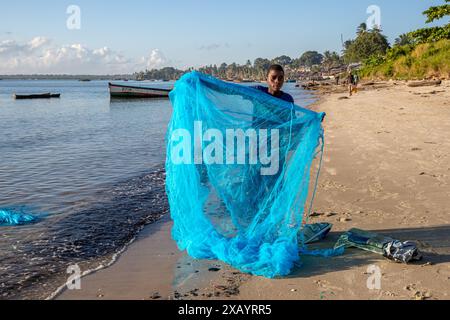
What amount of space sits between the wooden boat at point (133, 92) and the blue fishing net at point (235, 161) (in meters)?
47.1

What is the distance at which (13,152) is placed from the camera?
14953 mm

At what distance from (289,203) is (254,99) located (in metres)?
1.14

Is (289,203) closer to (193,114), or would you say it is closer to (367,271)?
(367,271)

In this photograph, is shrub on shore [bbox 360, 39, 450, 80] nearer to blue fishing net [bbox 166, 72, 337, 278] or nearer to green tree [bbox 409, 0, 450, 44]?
green tree [bbox 409, 0, 450, 44]

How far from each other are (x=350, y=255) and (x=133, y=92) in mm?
50363

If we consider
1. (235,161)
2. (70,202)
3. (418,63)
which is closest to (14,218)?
(70,202)

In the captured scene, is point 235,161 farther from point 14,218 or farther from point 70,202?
point 70,202

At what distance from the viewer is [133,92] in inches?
2071

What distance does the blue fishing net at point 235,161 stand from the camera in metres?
4.60

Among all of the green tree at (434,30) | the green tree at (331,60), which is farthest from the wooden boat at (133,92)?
the green tree at (331,60)

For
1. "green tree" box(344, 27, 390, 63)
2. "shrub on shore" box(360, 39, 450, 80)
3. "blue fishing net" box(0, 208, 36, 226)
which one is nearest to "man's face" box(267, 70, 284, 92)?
"blue fishing net" box(0, 208, 36, 226)

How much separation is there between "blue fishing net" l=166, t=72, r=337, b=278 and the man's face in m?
0.20

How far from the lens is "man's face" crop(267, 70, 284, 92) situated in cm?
474

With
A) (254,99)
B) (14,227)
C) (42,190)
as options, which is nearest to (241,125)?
(254,99)
